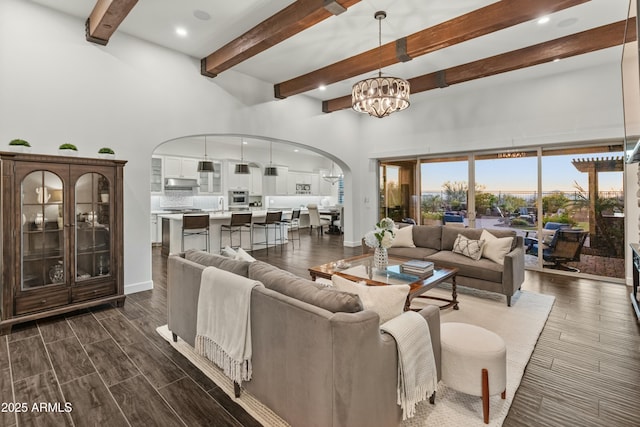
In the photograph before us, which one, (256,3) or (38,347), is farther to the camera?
(256,3)

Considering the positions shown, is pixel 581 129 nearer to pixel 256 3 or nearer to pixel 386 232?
pixel 386 232

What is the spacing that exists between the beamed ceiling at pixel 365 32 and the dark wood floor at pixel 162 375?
3308 mm

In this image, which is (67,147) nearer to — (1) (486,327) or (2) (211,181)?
(1) (486,327)

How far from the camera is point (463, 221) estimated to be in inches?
258

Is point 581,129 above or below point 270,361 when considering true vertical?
above

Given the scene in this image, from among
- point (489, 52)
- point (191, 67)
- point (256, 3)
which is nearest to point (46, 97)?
point (191, 67)

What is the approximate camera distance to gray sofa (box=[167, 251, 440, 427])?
140 cm

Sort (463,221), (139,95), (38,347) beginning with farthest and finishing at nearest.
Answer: (463,221), (139,95), (38,347)

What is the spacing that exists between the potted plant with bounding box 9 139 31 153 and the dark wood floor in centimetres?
188

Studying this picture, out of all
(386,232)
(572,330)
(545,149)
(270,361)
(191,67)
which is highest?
(191,67)

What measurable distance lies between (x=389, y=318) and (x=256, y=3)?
3681mm

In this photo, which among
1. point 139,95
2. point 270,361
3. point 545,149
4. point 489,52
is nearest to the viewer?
point 270,361

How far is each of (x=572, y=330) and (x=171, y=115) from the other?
5812 mm

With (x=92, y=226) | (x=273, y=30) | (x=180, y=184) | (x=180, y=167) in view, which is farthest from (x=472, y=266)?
(x=180, y=167)
